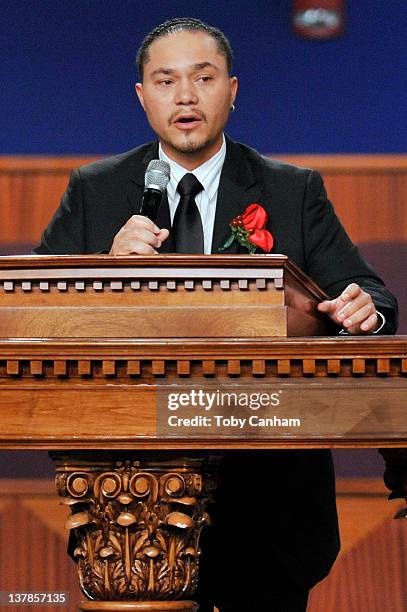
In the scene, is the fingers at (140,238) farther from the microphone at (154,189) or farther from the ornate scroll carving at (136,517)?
the ornate scroll carving at (136,517)

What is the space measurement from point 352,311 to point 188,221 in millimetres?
401

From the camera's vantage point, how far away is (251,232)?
2.03 metres

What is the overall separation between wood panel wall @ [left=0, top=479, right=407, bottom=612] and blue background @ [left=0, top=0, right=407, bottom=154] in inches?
34.7

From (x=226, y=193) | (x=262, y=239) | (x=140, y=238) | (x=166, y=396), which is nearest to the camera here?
(x=166, y=396)

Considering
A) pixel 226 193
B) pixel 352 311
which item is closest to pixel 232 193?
pixel 226 193

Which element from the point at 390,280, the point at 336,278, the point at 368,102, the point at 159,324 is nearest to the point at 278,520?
the point at 336,278

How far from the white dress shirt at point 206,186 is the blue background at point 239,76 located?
114 centimetres

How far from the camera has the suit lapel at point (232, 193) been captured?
6.72 ft

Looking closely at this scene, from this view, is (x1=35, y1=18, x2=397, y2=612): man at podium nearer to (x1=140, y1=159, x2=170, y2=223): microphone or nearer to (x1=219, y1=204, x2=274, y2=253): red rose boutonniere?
(x1=219, y1=204, x2=274, y2=253): red rose boutonniere

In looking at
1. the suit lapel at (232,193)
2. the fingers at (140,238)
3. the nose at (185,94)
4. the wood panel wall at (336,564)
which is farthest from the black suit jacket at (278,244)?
the wood panel wall at (336,564)

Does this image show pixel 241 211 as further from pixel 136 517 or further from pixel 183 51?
pixel 136 517

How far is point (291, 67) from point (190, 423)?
2.12 meters

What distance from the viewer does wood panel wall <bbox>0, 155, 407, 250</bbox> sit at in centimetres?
315

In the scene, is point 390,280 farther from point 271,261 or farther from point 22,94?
point 271,261
